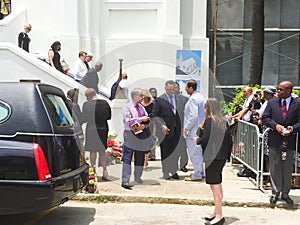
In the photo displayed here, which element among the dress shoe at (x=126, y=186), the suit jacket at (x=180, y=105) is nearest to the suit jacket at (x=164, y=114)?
the suit jacket at (x=180, y=105)

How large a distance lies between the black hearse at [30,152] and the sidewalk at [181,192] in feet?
7.13

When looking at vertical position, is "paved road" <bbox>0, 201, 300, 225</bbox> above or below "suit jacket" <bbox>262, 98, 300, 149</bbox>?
below

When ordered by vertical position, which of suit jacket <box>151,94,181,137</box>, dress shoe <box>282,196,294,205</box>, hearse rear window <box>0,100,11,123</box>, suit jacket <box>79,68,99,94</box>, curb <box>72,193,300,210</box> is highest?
suit jacket <box>79,68,99,94</box>

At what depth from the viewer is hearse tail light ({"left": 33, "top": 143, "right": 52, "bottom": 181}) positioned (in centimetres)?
588

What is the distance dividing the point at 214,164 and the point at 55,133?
7.24ft

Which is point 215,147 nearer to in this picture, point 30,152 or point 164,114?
point 30,152

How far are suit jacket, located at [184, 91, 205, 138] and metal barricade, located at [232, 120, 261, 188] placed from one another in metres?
0.98

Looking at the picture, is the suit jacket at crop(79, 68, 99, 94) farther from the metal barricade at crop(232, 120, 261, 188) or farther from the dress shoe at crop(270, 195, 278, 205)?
the dress shoe at crop(270, 195, 278, 205)

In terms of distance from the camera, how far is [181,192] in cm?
865

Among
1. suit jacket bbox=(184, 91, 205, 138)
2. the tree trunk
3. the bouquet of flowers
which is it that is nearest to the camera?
suit jacket bbox=(184, 91, 205, 138)

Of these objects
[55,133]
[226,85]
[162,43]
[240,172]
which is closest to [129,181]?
[240,172]

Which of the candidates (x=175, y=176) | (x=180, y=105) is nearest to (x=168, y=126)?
(x=180, y=105)

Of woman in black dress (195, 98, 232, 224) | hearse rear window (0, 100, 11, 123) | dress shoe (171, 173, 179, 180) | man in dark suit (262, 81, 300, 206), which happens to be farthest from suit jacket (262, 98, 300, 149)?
hearse rear window (0, 100, 11, 123)

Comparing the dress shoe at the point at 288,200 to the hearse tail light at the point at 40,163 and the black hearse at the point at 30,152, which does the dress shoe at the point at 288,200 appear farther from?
the hearse tail light at the point at 40,163
